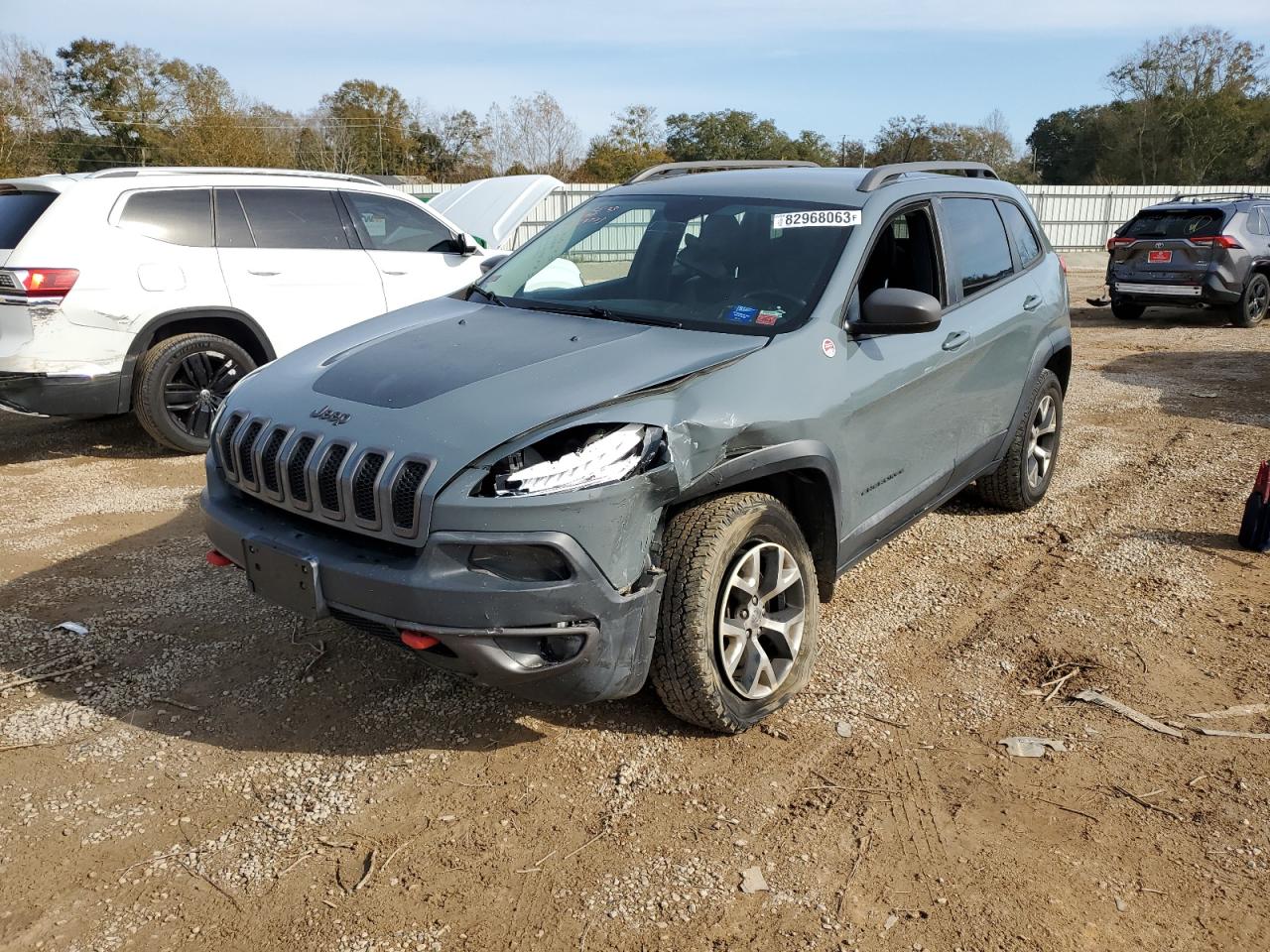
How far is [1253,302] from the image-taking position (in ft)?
44.0

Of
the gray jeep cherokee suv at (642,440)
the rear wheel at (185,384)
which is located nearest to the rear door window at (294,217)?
the rear wheel at (185,384)

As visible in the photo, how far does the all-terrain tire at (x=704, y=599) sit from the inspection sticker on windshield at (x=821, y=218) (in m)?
1.21

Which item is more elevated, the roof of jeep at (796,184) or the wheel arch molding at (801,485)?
the roof of jeep at (796,184)

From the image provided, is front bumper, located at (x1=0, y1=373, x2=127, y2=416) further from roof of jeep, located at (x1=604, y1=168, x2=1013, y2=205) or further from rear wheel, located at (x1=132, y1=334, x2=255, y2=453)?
roof of jeep, located at (x1=604, y1=168, x2=1013, y2=205)

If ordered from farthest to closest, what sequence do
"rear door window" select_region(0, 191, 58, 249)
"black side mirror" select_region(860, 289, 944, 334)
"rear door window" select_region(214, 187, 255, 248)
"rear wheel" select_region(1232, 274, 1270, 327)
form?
1. "rear wheel" select_region(1232, 274, 1270, 327)
2. "rear door window" select_region(214, 187, 255, 248)
3. "rear door window" select_region(0, 191, 58, 249)
4. "black side mirror" select_region(860, 289, 944, 334)

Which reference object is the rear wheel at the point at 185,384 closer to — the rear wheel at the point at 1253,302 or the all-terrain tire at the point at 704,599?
the all-terrain tire at the point at 704,599

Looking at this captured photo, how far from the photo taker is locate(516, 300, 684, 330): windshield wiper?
356 cm

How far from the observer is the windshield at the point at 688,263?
11.7ft

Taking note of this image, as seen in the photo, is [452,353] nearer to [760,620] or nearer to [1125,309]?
[760,620]

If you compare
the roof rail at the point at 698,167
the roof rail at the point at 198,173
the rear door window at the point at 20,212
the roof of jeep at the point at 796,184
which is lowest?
the roof of jeep at the point at 796,184

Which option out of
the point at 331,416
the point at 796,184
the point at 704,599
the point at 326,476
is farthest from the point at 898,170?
the point at 326,476

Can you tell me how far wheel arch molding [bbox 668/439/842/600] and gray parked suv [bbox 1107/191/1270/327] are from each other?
11.9 metres

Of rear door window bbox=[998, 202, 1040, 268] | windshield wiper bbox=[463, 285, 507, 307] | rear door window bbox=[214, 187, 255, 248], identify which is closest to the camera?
windshield wiper bbox=[463, 285, 507, 307]

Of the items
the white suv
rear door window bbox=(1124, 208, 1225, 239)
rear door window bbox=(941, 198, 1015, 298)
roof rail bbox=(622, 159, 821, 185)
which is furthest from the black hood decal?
rear door window bbox=(1124, 208, 1225, 239)
